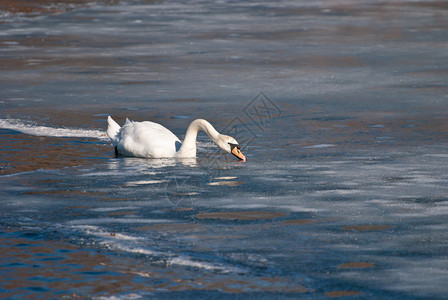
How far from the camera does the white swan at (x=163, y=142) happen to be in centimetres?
1030

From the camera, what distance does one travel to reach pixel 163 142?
10.4 m

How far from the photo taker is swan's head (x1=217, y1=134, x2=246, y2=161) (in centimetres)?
1011

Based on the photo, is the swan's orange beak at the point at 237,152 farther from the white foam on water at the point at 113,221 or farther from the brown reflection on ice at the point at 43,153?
the white foam on water at the point at 113,221

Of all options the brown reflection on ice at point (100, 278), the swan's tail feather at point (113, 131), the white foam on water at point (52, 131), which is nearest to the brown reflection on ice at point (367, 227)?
the brown reflection on ice at point (100, 278)

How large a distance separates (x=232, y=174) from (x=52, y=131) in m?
3.44

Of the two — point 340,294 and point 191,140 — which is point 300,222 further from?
point 191,140

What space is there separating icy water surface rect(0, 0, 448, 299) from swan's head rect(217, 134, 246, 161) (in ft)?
0.66

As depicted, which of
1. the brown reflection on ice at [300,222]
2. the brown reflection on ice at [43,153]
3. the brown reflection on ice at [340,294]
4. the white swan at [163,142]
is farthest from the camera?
the white swan at [163,142]

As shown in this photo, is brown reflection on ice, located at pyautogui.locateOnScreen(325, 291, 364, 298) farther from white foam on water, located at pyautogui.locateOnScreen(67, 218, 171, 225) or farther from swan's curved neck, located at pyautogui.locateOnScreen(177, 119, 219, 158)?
swan's curved neck, located at pyautogui.locateOnScreen(177, 119, 219, 158)

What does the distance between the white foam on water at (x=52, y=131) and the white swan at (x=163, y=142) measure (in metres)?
1.09

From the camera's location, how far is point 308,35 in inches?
916

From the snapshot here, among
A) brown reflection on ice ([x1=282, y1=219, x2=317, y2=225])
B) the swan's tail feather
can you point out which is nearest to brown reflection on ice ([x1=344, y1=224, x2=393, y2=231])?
brown reflection on ice ([x1=282, y1=219, x2=317, y2=225])

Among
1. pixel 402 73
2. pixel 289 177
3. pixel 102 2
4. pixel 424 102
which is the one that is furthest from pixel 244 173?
pixel 102 2

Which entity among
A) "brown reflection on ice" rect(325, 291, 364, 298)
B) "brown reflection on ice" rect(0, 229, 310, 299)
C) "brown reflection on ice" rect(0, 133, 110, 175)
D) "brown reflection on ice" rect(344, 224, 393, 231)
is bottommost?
"brown reflection on ice" rect(325, 291, 364, 298)
